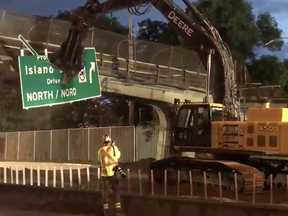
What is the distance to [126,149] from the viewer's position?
42188 mm

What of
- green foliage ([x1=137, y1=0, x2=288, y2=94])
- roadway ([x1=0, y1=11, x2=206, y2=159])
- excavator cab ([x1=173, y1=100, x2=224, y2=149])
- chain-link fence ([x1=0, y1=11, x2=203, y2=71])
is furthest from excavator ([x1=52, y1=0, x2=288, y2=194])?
green foliage ([x1=137, y1=0, x2=288, y2=94])

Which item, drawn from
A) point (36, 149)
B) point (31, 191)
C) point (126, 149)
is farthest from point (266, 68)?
point (31, 191)

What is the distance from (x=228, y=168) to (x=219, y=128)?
4.64 ft

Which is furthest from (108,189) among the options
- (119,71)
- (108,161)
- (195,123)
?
(119,71)

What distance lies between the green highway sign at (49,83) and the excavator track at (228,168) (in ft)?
12.9

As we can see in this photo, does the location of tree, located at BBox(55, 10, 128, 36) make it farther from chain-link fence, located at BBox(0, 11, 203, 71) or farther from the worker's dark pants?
the worker's dark pants

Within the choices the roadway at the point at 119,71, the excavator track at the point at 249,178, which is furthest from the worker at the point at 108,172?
the roadway at the point at 119,71

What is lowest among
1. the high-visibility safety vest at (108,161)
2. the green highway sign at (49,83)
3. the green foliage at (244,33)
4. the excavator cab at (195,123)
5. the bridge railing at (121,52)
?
the high-visibility safety vest at (108,161)

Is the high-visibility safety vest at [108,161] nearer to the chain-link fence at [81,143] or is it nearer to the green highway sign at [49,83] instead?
the green highway sign at [49,83]

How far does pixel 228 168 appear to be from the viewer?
67.1 feet

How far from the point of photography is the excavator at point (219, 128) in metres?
20.2

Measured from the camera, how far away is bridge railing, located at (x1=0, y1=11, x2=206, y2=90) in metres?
24.9

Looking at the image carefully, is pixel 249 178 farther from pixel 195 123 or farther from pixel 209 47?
pixel 209 47

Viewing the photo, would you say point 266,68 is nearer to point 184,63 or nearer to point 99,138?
point 99,138
